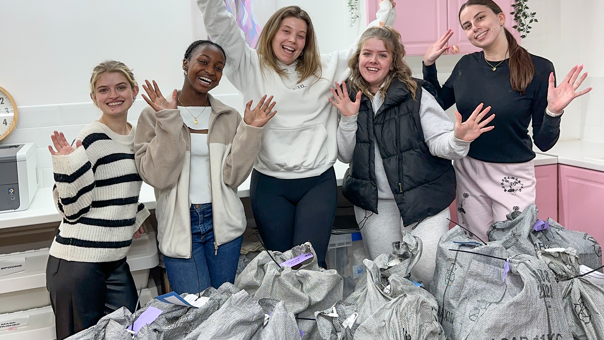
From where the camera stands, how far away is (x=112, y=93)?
1786mm

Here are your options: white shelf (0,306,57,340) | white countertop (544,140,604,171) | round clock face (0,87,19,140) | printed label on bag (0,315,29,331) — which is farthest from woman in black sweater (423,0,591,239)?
round clock face (0,87,19,140)

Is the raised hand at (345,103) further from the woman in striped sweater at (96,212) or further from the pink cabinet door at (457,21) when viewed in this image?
the pink cabinet door at (457,21)

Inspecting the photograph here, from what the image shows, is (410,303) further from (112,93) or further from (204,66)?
(112,93)

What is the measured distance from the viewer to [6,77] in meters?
2.56

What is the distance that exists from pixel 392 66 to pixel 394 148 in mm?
364

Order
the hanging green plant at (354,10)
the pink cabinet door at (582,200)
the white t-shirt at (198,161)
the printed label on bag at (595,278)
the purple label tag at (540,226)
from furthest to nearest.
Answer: the hanging green plant at (354,10) < the pink cabinet door at (582,200) < the white t-shirt at (198,161) < the purple label tag at (540,226) < the printed label on bag at (595,278)

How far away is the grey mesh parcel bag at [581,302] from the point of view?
1381mm

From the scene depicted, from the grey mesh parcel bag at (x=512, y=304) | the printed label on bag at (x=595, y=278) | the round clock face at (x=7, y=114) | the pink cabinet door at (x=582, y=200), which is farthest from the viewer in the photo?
the pink cabinet door at (x=582, y=200)

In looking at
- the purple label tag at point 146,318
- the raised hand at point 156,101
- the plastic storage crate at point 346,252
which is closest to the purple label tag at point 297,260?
the purple label tag at point 146,318

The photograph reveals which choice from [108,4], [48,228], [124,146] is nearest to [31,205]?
[48,228]

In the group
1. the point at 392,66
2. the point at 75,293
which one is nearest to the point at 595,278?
the point at 392,66

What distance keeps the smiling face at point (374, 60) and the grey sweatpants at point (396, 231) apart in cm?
53

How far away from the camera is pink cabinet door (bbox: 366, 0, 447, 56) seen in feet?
9.16

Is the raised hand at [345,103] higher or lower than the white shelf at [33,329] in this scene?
higher
